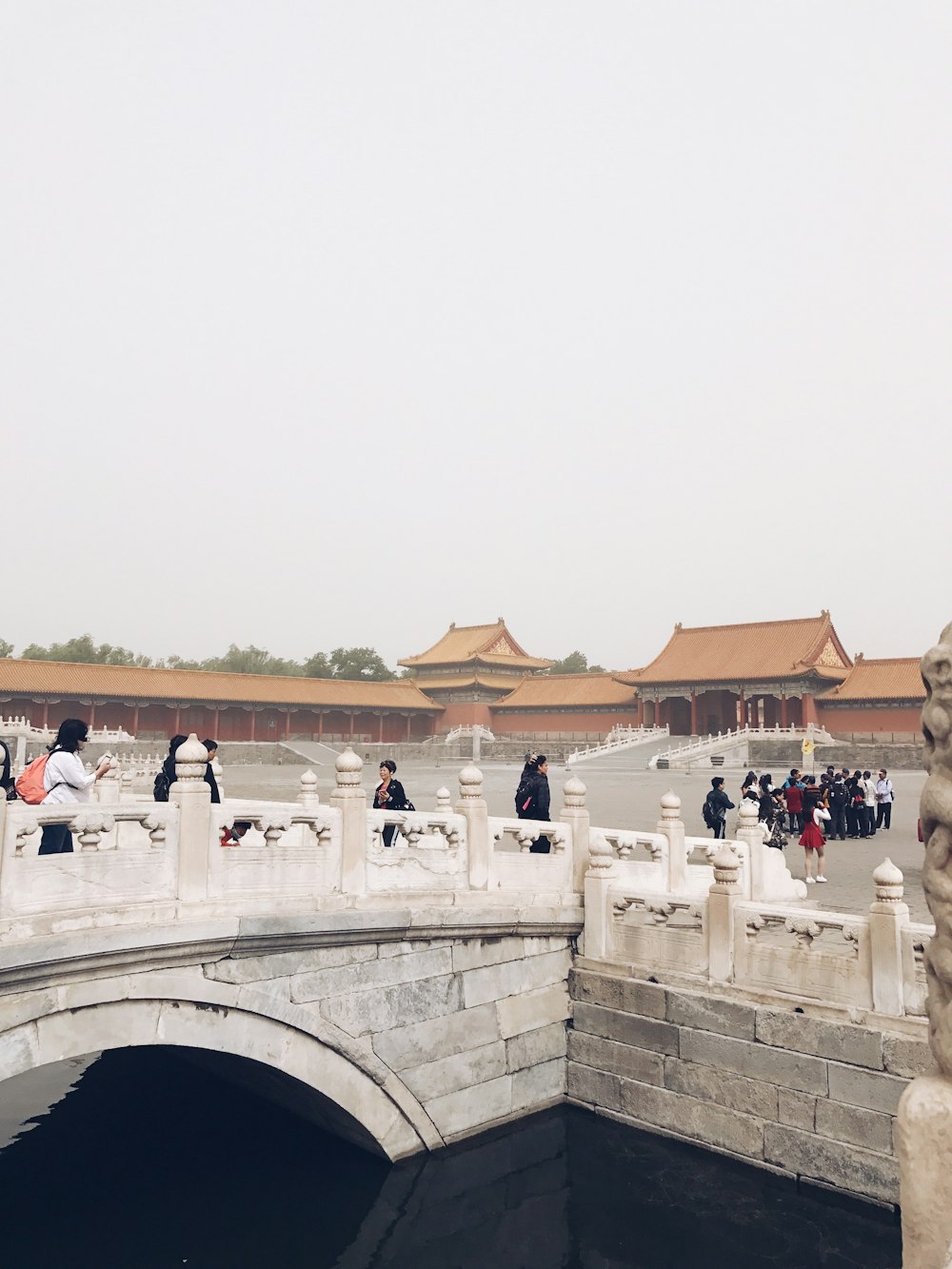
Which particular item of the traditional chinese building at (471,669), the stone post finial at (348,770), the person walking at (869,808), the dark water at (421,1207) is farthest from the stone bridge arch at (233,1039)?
the traditional chinese building at (471,669)

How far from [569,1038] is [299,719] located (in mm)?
38022

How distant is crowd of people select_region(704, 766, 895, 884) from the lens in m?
11.6

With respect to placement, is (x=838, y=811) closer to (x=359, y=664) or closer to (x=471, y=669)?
(x=471, y=669)

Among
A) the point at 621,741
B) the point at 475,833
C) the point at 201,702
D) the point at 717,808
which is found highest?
the point at 201,702

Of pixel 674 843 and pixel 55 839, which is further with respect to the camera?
pixel 674 843

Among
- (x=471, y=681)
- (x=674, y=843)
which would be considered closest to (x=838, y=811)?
(x=674, y=843)

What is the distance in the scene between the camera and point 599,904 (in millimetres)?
8031

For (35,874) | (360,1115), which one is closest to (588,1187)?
(360,1115)

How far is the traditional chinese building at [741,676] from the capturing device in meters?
42.0

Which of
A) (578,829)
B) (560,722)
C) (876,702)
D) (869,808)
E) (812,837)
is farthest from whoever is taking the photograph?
(560,722)

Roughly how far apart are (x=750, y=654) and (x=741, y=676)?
2.01m

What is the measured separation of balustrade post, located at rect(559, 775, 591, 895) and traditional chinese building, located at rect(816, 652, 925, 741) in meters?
33.1

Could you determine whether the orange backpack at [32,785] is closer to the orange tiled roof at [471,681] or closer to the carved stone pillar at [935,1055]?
the carved stone pillar at [935,1055]

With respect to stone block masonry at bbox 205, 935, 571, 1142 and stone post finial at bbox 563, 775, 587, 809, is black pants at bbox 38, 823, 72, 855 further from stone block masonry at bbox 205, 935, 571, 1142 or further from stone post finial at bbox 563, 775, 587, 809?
stone post finial at bbox 563, 775, 587, 809
